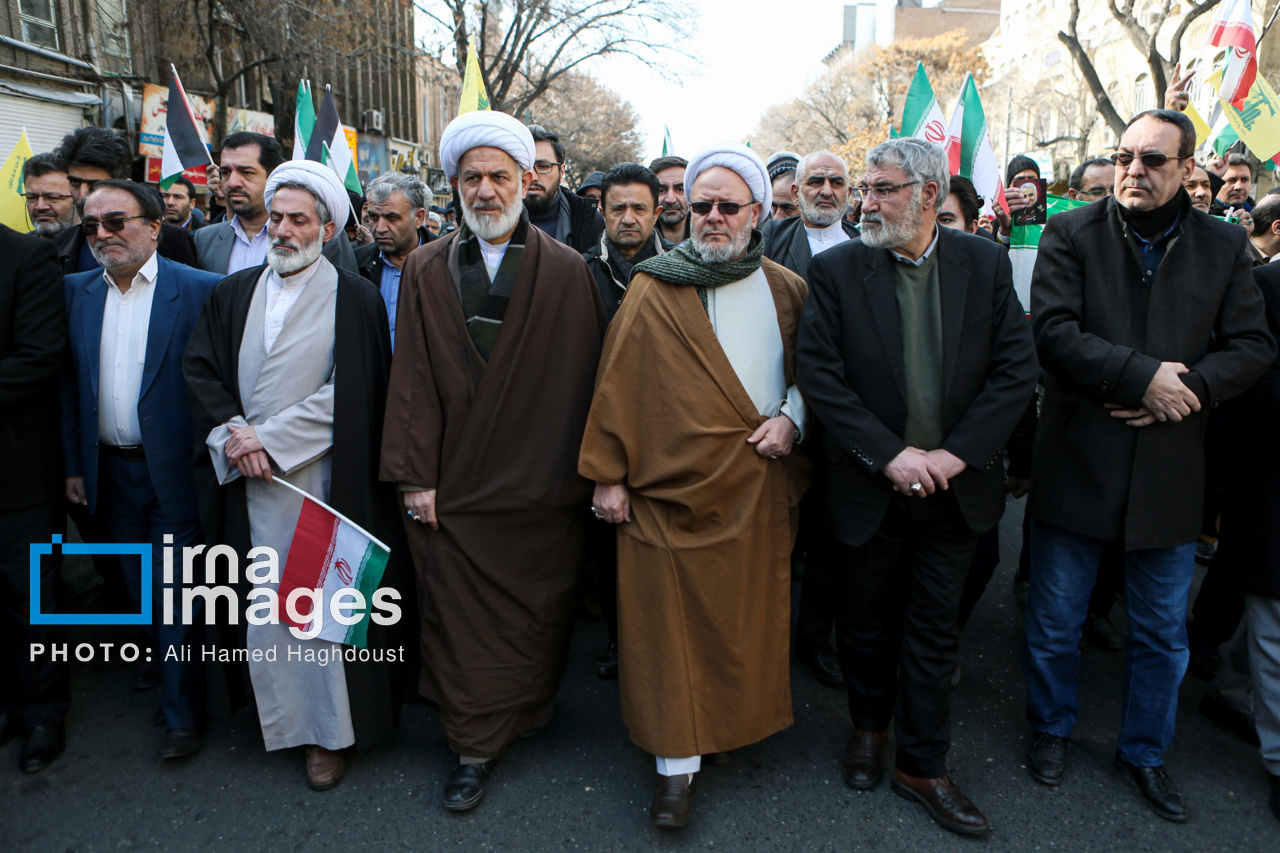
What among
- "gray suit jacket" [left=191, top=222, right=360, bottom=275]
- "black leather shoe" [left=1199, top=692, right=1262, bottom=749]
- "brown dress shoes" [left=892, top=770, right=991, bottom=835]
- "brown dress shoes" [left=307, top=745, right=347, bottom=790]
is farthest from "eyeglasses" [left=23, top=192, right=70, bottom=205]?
"black leather shoe" [left=1199, top=692, right=1262, bottom=749]

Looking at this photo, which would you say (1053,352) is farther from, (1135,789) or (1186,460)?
(1135,789)

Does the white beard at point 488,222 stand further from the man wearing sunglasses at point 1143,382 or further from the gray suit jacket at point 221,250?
the man wearing sunglasses at point 1143,382

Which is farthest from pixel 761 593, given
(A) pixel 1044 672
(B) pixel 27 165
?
(B) pixel 27 165

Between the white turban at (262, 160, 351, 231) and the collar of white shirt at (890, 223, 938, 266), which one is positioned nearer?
the collar of white shirt at (890, 223, 938, 266)

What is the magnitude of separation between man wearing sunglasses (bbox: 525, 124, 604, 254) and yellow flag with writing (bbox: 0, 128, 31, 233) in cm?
363

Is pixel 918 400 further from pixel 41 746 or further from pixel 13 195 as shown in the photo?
pixel 13 195

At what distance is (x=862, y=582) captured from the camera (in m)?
2.88

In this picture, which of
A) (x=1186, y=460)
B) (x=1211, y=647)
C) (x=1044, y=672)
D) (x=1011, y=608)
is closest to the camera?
(x=1186, y=460)

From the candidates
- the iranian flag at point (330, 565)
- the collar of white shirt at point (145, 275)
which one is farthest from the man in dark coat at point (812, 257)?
the collar of white shirt at point (145, 275)

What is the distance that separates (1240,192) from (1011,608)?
12.7 feet

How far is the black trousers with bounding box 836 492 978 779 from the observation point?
2.76 m

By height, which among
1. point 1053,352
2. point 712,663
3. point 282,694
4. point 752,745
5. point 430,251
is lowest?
point 752,745

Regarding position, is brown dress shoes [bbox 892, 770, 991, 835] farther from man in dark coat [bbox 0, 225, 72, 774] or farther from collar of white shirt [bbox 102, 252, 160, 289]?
collar of white shirt [bbox 102, 252, 160, 289]

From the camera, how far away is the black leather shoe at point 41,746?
307cm
